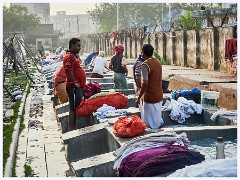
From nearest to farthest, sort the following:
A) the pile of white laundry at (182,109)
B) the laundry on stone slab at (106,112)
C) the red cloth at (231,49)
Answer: the laundry on stone slab at (106,112) → the pile of white laundry at (182,109) → the red cloth at (231,49)

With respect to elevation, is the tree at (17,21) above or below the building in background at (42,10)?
below

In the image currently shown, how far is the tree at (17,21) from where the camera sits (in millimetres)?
59156

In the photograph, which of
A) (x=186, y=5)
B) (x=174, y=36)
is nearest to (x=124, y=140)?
(x=174, y=36)

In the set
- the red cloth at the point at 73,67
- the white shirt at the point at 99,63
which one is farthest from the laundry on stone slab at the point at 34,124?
the white shirt at the point at 99,63

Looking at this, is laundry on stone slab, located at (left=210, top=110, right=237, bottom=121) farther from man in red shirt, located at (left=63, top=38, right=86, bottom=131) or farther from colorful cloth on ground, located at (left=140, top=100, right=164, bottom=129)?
man in red shirt, located at (left=63, top=38, right=86, bottom=131)

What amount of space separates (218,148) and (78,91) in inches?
146

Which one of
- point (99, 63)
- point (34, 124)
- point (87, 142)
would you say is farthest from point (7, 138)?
point (99, 63)

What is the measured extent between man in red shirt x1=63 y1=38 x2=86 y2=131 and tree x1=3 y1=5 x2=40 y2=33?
5181 centimetres

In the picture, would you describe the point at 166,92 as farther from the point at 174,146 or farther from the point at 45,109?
the point at 174,146

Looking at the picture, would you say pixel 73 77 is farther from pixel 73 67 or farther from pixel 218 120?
pixel 218 120

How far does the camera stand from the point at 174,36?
26.2 meters

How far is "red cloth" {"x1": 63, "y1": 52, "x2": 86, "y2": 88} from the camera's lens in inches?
339

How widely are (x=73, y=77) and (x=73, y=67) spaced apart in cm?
29

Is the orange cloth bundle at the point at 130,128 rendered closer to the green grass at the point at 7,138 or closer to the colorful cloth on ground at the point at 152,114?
the colorful cloth on ground at the point at 152,114
